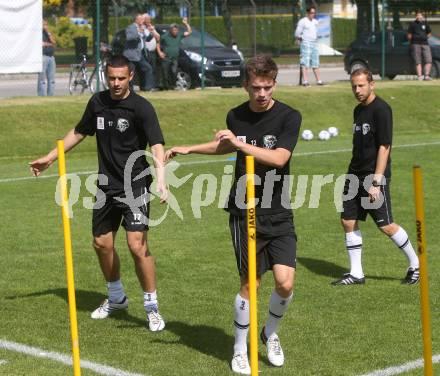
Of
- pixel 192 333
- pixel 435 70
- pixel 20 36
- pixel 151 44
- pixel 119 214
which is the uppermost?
pixel 20 36

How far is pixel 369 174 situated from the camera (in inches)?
387

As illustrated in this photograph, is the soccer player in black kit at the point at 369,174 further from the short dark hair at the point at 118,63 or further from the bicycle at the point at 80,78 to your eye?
the bicycle at the point at 80,78

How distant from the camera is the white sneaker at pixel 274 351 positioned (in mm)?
7367

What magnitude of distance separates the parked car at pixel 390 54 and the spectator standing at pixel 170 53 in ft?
23.6

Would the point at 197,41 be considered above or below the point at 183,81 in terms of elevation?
above

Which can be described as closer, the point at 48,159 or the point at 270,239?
the point at 270,239

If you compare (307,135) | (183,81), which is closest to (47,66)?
(183,81)

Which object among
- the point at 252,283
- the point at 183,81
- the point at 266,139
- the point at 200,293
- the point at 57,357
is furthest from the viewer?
the point at 183,81

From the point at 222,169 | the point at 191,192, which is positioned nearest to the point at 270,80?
the point at 191,192

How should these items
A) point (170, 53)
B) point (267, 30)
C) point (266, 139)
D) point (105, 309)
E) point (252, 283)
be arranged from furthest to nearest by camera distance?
point (267, 30) → point (170, 53) → point (105, 309) → point (266, 139) → point (252, 283)

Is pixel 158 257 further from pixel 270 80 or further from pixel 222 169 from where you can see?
pixel 222 169

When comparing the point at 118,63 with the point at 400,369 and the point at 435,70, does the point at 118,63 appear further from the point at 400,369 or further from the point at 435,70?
the point at 435,70

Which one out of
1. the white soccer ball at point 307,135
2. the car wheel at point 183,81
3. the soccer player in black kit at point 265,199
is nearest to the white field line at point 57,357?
the soccer player in black kit at point 265,199

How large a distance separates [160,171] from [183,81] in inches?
807
